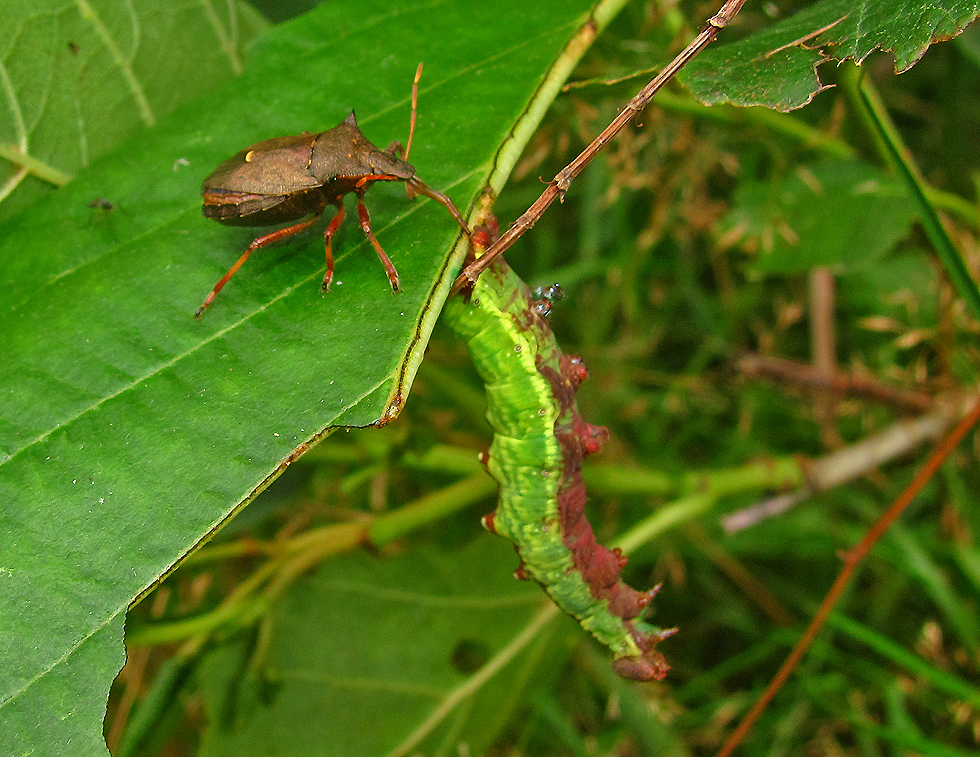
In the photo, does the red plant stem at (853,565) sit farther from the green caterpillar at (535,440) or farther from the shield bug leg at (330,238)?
the shield bug leg at (330,238)

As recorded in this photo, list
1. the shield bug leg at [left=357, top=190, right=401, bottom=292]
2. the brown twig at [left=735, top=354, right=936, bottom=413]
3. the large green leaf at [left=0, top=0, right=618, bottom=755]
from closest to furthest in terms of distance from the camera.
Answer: the large green leaf at [left=0, top=0, right=618, bottom=755], the shield bug leg at [left=357, top=190, right=401, bottom=292], the brown twig at [left=735, top=354, right=936, bottom=413]

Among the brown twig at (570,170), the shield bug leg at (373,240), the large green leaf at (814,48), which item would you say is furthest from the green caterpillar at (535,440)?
the large green leaf at (814,48)

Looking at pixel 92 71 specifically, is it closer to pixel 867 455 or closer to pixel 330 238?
pixel 330 238

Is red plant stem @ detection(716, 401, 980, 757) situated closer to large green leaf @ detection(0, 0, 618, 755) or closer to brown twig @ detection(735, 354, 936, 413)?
brown twig @ detection(735, 354, 936, 413)

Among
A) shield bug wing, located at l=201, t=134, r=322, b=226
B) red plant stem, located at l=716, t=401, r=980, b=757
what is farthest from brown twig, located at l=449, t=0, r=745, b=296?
red plant stem, located at l=716, t=401, r=980, b=757

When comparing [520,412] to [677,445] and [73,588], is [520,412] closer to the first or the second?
[73,588]

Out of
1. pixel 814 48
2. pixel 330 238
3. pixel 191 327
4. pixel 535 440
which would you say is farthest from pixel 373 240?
pixel 814 48

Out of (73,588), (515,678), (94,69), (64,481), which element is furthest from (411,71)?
(515,678)
